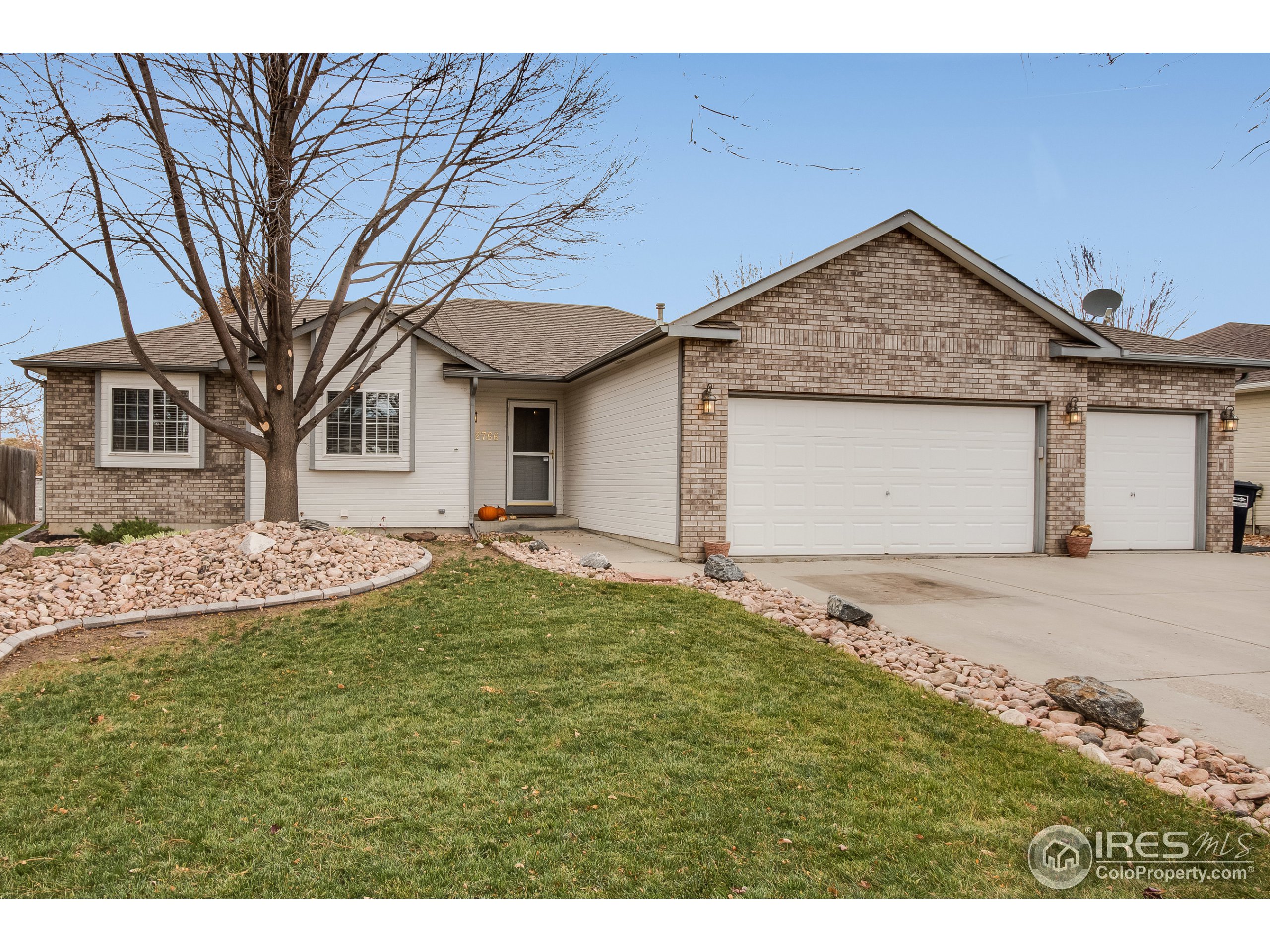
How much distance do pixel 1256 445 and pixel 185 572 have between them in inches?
772

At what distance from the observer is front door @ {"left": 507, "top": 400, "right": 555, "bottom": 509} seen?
15.4 meters

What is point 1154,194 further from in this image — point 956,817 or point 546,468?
point 546,468

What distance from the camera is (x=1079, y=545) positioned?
446 inches

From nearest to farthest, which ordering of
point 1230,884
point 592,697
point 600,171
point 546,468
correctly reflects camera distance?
point 1230,884 → point 592,697 → point 600,171 → point 546,468

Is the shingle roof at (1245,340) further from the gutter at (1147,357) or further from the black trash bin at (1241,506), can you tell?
the gutter at (1147,357)

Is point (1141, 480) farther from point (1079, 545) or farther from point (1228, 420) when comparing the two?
point (1079, 545)

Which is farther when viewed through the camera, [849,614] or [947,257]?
[947,257]

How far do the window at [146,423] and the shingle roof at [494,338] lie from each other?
610 mm

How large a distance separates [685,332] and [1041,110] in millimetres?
4773

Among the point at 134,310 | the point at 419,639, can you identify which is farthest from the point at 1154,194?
the point at 134,310

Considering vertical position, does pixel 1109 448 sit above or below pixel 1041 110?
below

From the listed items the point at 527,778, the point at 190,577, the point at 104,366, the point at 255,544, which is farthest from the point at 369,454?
the point at 527,778

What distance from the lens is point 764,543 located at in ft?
34.6

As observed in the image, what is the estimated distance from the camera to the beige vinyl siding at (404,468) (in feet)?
42.8
